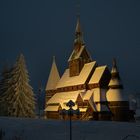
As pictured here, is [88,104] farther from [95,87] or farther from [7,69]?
[7,69]

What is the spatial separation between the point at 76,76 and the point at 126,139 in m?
46.7

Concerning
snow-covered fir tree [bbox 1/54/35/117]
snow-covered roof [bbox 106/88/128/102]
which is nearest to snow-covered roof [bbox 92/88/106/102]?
snow-covered roof [bbox 106/88/128/102]

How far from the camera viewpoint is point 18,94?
4909cm

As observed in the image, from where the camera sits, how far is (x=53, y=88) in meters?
75.4

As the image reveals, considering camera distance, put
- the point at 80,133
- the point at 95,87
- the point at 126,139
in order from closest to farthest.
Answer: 1. the point at 126,139
2. the point at 80,133
3. the point at 95,87

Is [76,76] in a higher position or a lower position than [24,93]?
higher

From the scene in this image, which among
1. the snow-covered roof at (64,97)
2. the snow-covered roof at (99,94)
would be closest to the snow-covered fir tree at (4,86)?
the snow-covered roof at (64,97)

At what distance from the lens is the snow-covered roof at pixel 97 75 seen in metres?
58.6

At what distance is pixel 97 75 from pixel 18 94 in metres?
17.7

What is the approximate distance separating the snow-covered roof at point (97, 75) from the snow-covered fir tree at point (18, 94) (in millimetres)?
13445

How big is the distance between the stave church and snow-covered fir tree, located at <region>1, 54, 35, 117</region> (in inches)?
373

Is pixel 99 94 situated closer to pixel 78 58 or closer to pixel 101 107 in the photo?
pixel 101 107

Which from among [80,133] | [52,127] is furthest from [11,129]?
[80,133]

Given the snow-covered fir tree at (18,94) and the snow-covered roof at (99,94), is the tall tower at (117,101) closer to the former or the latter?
the snow-covered roof at (99,94)
